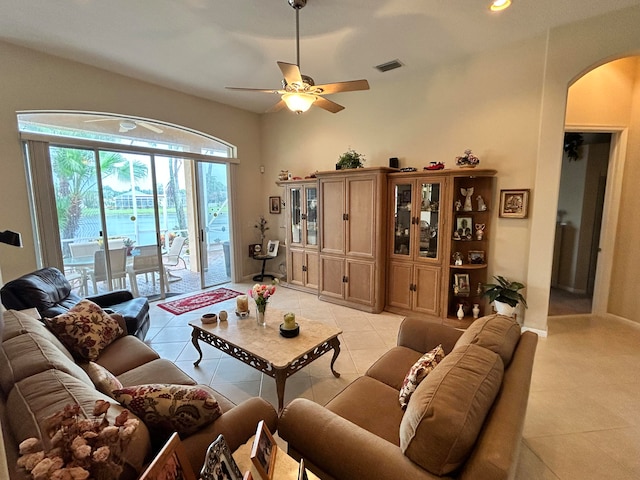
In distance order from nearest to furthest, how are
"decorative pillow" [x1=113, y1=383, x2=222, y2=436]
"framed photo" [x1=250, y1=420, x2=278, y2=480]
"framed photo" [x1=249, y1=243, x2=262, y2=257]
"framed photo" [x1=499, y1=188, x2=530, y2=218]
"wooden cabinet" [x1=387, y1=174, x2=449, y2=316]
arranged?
"framed photo" [x1=250, y1=420, x2=278, y2=480] < "decorative pillow" [x1=113, y1=383, x2=222, y2=436] < "framed photo" [x1=499, y1=188, x2=530, y2=218] < "wooden cabinet" [x1=387, y1=174, x2=449, y2=316] < "framed photo" [x1=249, y1=243, x2=262, y2=257]

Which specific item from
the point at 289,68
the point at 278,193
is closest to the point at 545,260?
the point at 289,68

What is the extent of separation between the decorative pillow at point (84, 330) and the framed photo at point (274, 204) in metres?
3.92

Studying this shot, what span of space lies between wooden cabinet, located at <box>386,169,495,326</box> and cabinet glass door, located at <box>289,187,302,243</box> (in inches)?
67.8

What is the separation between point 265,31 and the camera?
316 cm

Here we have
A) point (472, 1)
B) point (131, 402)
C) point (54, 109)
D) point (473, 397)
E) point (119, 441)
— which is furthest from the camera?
point (54, 109)

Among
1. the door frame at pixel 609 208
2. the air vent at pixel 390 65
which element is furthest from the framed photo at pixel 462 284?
the air vent at pixel 390 65

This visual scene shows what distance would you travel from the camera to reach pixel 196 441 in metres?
1.26

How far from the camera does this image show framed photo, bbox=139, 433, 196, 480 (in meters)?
0.86

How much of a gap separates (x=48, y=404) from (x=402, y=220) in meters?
3.80

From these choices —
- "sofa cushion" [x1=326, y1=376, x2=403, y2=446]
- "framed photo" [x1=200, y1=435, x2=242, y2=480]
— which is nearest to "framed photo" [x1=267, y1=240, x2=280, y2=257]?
"sofa cushion" [x1=326, y1=376, x2=403, y2=446]

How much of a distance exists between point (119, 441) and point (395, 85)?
476 cm

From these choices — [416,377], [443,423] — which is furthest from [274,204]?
[443,423]

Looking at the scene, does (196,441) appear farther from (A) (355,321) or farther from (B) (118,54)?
(B) (118,54)

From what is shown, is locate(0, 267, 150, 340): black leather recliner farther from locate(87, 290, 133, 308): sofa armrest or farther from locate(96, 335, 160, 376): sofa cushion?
locate(96, 335, 160, 376): sofa cushion
